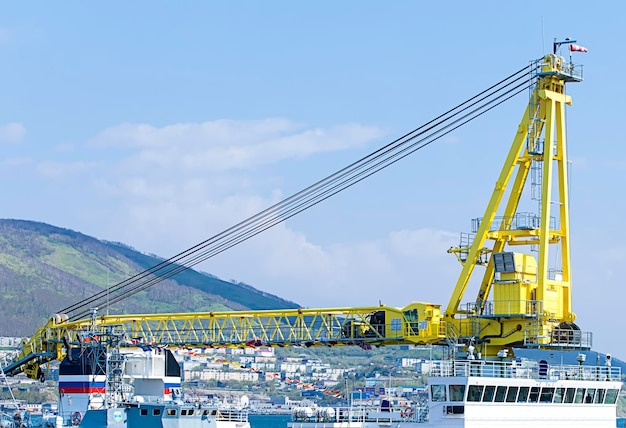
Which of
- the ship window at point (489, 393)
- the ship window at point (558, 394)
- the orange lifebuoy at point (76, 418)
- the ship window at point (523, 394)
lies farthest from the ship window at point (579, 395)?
the orange lifebuoy at point (76, 418)

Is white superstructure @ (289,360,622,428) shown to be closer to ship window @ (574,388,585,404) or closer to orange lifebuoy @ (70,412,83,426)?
ship window @ (574,388,585,404)

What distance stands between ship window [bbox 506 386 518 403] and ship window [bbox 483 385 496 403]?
32.0 inches

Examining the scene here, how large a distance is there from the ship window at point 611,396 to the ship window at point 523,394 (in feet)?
18.9

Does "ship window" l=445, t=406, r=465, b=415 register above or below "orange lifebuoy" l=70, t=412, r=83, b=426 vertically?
above

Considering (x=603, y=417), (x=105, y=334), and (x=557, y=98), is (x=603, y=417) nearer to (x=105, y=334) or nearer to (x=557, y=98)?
(x=557, y=98)

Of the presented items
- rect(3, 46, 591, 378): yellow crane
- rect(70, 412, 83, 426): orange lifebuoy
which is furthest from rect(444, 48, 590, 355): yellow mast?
rect(70, 412, 83, 426): orange lifebuoy

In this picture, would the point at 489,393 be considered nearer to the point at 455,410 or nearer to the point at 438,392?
the point at 455,410

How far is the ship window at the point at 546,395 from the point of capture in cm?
4888

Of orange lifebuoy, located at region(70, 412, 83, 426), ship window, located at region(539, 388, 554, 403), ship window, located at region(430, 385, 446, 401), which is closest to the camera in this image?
ship window, located at region(430, 385, 446, 401)

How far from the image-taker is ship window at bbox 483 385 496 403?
4700cm

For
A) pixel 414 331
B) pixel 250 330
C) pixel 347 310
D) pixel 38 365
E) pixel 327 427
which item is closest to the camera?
pixel 327 427

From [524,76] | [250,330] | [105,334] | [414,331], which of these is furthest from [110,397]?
[524,76]

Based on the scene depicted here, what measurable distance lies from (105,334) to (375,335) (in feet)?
52.7

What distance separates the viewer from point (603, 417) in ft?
170
